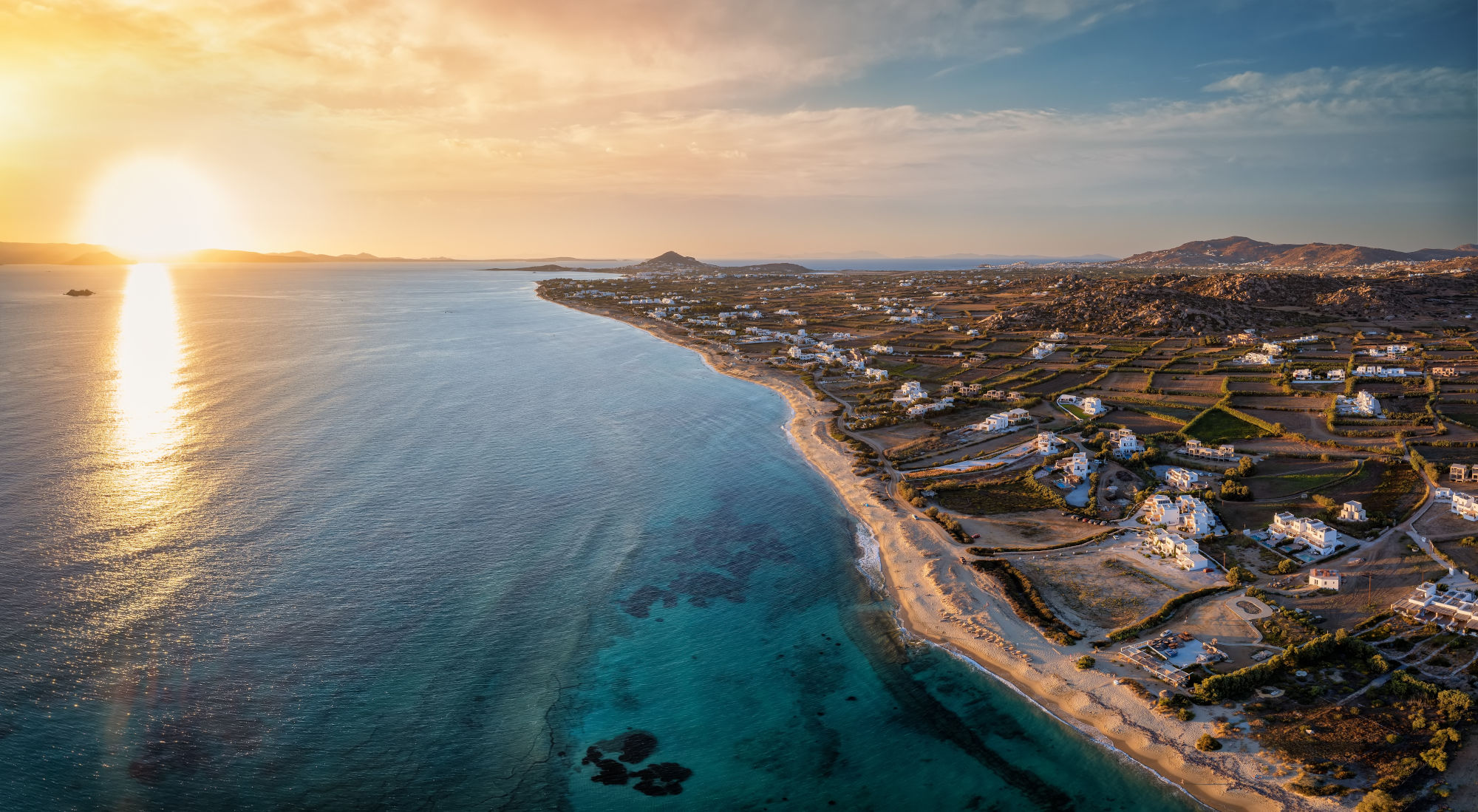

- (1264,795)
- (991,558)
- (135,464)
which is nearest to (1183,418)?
(991,558)

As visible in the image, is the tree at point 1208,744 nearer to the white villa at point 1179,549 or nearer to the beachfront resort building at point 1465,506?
the white villa at point 1179,549

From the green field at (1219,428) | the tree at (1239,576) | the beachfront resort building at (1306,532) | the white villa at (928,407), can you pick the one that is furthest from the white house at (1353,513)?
the white villa at (928,407)

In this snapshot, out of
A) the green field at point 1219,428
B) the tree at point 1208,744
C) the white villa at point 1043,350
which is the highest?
the white villa at point 1043,350

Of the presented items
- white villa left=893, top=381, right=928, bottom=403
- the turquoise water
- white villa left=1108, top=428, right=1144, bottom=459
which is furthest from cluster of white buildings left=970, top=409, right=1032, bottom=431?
the turquoise water

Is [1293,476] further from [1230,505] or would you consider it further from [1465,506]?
[1465,506]

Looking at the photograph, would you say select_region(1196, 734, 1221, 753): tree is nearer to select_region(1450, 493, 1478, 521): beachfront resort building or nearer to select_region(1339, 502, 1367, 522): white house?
select_region(1339, 502, 1367, 522): white house

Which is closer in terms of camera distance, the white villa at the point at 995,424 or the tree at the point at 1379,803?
the tree at the point at 1379,803
